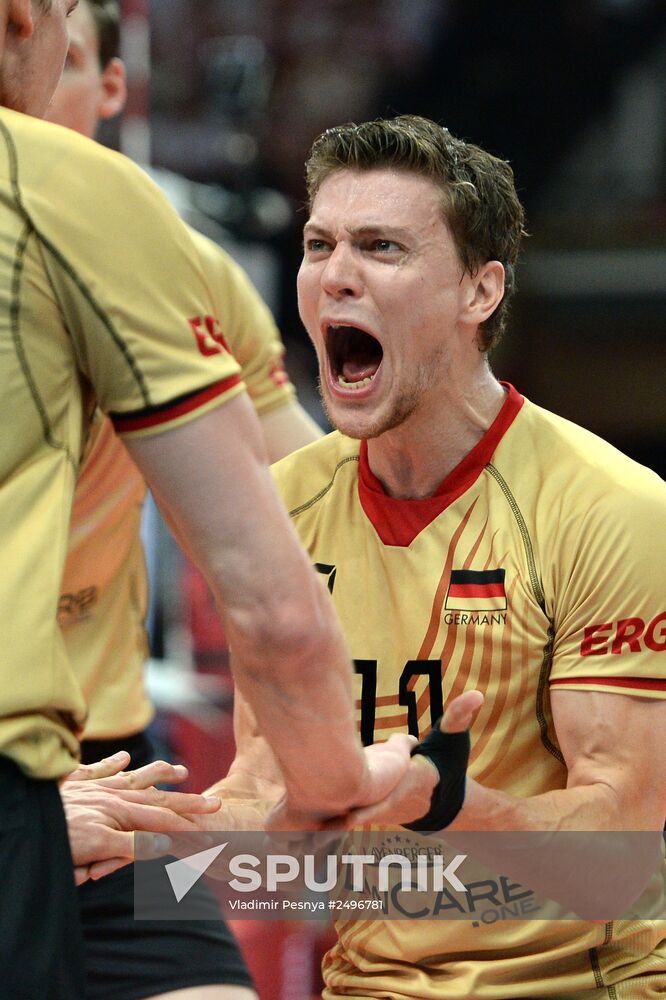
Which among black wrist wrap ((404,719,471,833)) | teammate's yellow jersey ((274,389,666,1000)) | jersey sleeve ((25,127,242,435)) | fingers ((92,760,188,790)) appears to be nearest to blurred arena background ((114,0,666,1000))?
teammate's yellow jersey ((274,389,666,1000))

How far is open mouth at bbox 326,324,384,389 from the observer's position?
105 inches

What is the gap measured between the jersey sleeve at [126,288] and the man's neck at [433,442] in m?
1.11

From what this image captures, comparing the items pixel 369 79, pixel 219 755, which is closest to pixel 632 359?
pixel 369 79

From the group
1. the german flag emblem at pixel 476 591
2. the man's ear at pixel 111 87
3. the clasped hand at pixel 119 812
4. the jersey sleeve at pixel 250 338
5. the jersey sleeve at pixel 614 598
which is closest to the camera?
the clasped hand at pixel 119 812

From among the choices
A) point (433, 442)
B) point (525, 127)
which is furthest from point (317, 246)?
point (525, 127)

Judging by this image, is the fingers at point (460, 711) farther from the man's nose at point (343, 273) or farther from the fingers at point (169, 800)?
the man's nose at point (343, 273)

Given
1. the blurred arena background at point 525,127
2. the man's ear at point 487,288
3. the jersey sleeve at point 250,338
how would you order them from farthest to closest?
the blurred arena background at point 525,127 < the jersey sleeve at point 250,338 < the man's ear at point 487,288

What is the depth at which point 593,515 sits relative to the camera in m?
2.36

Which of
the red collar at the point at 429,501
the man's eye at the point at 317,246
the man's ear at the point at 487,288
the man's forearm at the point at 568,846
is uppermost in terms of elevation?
the man's eye at the point at 317,246

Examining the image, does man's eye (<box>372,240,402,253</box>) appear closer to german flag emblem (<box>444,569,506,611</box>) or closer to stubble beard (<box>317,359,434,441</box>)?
stubble beard (<box>317,359,434,441</box>)

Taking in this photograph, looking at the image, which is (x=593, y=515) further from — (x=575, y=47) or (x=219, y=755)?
(x=575, y=47)

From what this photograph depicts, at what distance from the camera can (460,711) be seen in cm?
187

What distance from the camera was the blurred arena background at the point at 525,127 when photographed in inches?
362

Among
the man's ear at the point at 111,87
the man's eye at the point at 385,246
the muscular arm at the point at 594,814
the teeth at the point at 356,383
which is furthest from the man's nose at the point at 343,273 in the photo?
the man's ear at the point at 111,87
